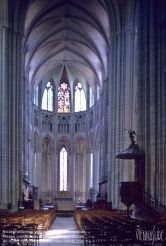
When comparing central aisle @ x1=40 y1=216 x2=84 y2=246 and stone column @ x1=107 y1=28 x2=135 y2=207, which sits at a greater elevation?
stone column @ x1=107 y1=28 x2=135 y2=207

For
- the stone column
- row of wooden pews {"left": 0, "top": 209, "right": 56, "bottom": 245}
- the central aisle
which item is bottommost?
the central aisle

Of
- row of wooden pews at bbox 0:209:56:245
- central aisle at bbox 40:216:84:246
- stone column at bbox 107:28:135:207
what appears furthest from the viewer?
stone column at bbox 107:28:135:207

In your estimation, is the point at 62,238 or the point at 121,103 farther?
the point at 121,103

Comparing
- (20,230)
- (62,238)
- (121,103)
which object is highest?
(121,103)

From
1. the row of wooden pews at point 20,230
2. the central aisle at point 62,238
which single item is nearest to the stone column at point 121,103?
the central aisle at point 62,238

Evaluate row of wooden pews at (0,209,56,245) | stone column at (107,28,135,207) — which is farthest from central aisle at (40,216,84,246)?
stone column at (107,28,135,207)

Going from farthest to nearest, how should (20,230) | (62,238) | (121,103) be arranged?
(121,103), (62,238), (20,230)

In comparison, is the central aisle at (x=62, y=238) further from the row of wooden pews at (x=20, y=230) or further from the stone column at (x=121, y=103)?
the stone column at (x=121, y=103)

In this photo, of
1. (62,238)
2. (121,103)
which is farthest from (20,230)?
(121,103)

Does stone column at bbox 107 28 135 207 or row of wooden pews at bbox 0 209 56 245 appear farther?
stone column at bbox 107 28 135 207

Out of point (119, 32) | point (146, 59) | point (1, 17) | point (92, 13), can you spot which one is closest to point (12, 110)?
point (1, 17)

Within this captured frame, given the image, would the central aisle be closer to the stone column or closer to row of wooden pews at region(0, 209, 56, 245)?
row of wooden pews at region(0, 209, 56, 245)

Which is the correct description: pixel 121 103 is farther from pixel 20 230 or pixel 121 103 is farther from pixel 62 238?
pixel 20 230

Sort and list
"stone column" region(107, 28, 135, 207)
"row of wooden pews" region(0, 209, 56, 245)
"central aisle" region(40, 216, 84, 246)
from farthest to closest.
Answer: "stone column" region(107, 28, 135, 207) < "central aisle" region(40, 216, 84, 246) < "row of wooden pews" region(0, 209, 56, 245)
